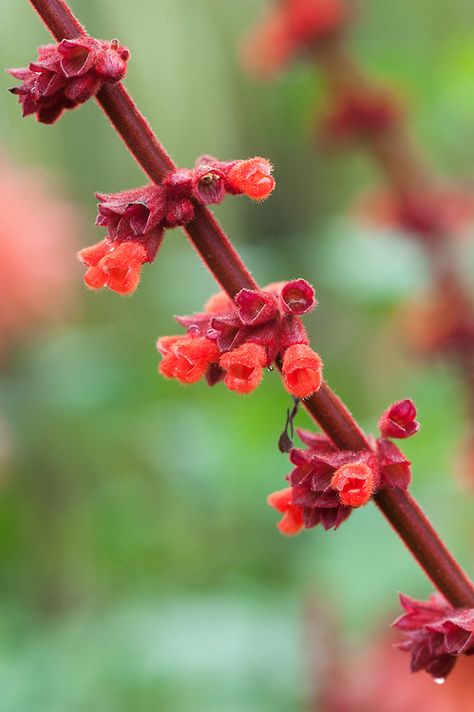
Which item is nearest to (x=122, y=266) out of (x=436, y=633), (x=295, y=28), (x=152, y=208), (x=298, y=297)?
(x=152, y=208)

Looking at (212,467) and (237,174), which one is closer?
(237,174)

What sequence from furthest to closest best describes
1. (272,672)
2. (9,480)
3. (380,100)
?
(9,480), (272,672), (380,100)

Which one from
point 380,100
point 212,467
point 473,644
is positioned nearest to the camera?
point 473,644

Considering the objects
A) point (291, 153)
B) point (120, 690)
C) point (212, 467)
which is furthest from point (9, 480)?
point (291, 153)

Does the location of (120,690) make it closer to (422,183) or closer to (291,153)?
(422,183)

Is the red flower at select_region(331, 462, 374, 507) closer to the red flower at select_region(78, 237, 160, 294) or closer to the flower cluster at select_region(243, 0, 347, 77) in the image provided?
the red flower at select_region(78, 237, 160, 294)

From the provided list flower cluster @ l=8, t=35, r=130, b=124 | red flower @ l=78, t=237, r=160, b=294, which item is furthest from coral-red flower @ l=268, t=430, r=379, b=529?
flower cluster @ l=8, t=35, r=130, b=124

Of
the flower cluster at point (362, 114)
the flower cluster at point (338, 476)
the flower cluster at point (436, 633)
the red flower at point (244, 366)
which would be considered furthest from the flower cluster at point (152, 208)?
the flower cluster at point (362, 114)
